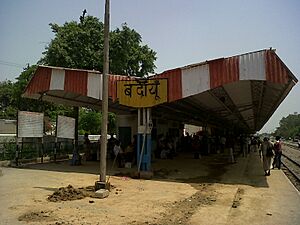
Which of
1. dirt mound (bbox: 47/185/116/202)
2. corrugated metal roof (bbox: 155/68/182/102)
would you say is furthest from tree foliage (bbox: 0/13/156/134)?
dirt mound (bbox: 47/185/116/202)

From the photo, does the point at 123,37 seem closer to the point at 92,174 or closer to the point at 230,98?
the point at 230,98

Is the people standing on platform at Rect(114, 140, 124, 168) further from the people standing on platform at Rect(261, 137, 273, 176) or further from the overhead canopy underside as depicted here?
the people standing on platform at Rect(261, 137, 273, 176)

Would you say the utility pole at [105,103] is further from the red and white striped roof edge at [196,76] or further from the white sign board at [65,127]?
the white sign board at [65,127]

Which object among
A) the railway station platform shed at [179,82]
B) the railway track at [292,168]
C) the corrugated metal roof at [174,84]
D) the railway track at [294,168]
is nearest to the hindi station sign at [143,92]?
the railway station platform shed at [179,82]

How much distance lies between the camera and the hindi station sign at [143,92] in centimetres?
1448

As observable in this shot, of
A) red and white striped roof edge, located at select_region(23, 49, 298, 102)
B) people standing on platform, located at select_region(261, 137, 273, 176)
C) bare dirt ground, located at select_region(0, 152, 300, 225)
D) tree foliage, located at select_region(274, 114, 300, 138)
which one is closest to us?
bare dirt ground, located at select_region(0, 152, 300, 225)

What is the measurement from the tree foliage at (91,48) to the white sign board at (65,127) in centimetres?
825

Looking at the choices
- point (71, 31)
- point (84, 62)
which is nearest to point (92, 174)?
point (84, 62)

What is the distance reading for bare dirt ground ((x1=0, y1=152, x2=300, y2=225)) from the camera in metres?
7.69

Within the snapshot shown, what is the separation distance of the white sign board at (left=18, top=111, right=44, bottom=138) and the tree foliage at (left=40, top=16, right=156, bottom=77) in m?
9.86

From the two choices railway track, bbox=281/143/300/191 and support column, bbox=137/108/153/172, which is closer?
support column, bbox=137/108/153/172

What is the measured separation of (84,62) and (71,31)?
2.75 metres

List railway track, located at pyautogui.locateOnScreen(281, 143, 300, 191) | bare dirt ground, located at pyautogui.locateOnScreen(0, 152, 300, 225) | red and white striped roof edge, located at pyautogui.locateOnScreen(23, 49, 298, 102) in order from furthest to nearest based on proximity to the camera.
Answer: railway track, located at pyautogui.locateOnScreen(281, 143, 300, 191), red and white striped roof edge, located at pyautogui.locateOnScreen(23, 49, 298, 102), bare dirt ground, located at pyautogui.locateOnScreen(0, 152, 300, 225)

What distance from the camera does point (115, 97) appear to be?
1516cm
